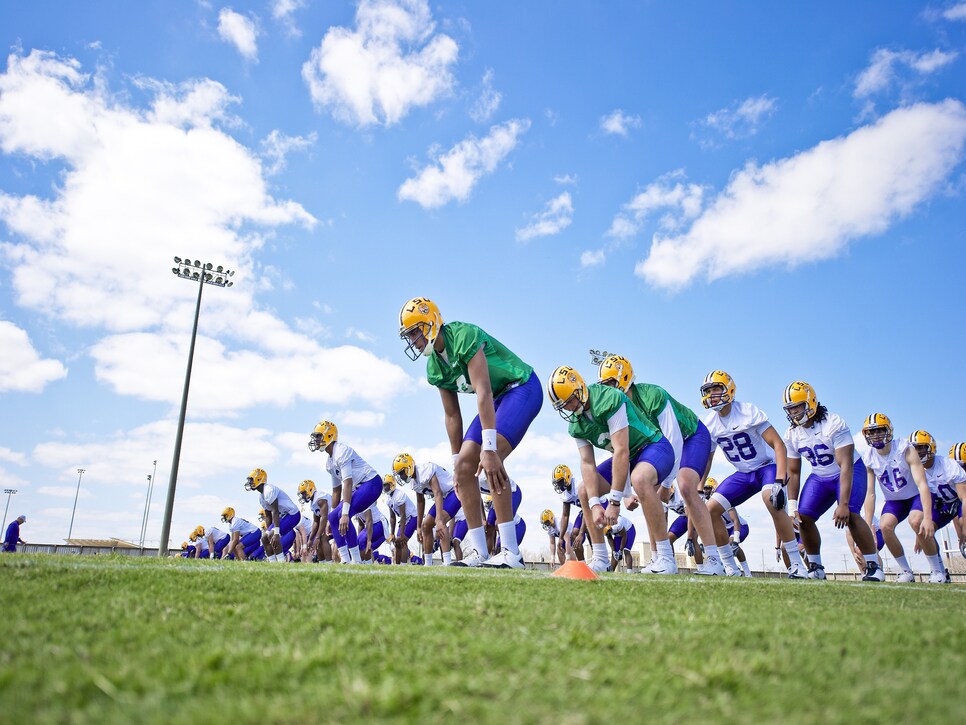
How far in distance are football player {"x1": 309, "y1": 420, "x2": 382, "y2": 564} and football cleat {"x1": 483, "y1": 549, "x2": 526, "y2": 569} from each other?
5.80 meters

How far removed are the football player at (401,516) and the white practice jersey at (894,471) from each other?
1201 centimetres

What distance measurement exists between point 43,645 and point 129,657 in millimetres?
418

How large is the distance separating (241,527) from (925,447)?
743 inches

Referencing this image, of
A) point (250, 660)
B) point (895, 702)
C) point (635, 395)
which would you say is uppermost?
point (635, 395)

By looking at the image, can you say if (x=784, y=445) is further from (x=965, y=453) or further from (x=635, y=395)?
(x=965, y=453)

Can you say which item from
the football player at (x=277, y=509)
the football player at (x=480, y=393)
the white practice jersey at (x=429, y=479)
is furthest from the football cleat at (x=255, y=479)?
the football player at (x=480, y=393)

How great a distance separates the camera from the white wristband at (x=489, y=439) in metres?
6.37

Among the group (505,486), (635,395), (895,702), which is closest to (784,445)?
(635,395)

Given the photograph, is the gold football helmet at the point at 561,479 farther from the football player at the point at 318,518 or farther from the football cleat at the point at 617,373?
the football cleat at the point at 617,373

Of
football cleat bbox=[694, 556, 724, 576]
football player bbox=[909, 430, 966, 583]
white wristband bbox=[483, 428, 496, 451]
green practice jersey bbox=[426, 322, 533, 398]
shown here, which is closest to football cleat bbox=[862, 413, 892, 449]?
football player bbox=[909, 430, 966, 583]

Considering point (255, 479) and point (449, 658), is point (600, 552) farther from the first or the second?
point (255, 479)

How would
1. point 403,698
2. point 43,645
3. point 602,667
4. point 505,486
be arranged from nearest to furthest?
point 403,698
point 602,667
point 43,645
point 505,486

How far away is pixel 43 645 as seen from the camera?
7.35ft

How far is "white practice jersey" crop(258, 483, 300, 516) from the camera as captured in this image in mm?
18031
